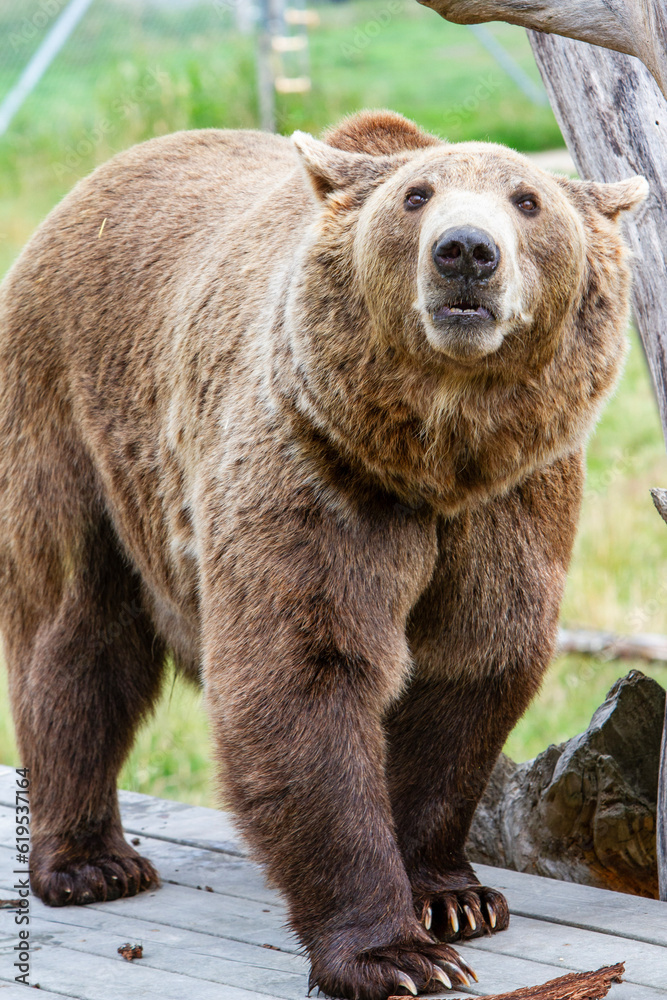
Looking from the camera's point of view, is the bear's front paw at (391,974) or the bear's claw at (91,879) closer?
the bear's front paw at (391,974)

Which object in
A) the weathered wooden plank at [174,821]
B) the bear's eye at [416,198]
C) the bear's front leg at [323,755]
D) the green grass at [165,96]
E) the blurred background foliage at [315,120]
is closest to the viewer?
the bear's eye at [416,198]

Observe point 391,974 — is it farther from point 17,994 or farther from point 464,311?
point 464,311

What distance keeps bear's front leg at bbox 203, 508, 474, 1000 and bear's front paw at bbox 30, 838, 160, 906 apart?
943 mm

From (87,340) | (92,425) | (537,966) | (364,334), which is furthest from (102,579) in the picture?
(537,966)

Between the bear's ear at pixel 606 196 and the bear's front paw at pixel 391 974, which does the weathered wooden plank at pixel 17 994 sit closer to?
the bear's front paw at pixel 391 974

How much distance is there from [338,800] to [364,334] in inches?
45.4

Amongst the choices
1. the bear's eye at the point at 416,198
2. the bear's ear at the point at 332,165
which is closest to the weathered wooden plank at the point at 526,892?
the bear's eye at the point at 416,198

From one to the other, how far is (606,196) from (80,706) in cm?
226

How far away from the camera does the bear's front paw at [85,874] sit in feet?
13.8

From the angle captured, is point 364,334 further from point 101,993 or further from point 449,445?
point 101,993

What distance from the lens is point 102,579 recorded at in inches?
176

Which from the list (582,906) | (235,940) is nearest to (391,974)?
(235,940)

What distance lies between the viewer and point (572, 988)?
3.12 m

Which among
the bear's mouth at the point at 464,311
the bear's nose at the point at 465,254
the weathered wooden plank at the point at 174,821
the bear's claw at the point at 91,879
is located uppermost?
the bear's nose at the point at 465,254
